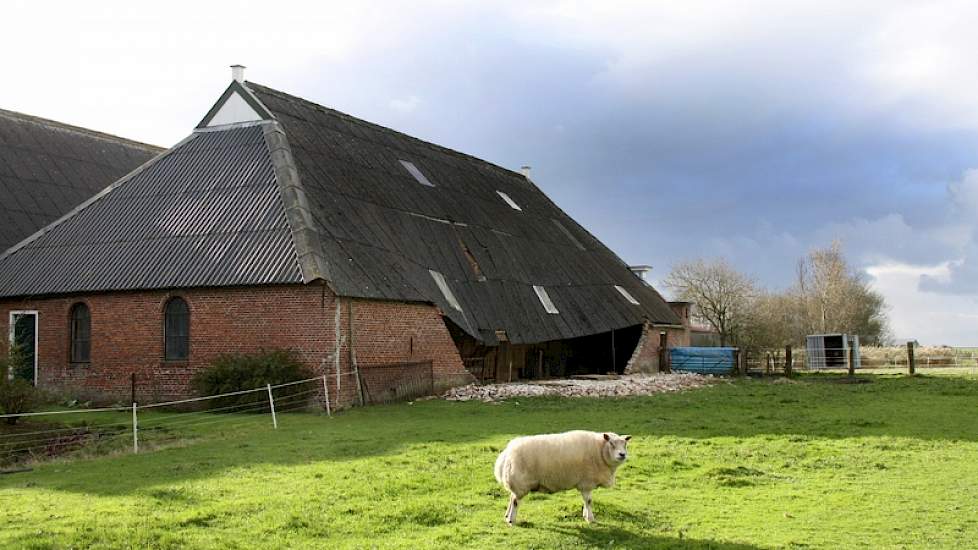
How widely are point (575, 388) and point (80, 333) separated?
14886 millimetres

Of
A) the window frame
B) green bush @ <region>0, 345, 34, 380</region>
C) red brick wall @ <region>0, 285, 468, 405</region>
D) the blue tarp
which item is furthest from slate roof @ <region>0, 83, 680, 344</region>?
the blue tarp

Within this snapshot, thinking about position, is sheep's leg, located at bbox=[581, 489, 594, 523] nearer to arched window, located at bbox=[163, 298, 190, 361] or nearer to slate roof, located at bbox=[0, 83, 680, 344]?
slate roof, located at bbox=[0, 83, 680, 344]

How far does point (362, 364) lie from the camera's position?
24.2 m

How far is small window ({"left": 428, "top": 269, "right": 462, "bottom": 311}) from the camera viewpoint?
28656 mm

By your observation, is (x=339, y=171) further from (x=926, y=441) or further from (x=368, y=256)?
(x=926, y=441)

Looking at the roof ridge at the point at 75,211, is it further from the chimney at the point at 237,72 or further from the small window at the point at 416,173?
the small window at the point at 416,173

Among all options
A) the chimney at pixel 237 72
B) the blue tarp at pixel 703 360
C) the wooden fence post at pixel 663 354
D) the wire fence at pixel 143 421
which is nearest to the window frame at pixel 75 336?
the wire fence at pixel 143 421

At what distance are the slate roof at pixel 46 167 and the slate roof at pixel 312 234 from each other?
4.90 meters

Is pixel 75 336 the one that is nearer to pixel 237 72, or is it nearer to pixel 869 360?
pixel 237 72

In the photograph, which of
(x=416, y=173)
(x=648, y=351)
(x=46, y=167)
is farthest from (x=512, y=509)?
(x=46, y=167)

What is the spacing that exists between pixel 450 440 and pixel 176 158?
18.2m

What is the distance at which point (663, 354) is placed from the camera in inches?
1677

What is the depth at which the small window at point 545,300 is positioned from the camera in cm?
3447

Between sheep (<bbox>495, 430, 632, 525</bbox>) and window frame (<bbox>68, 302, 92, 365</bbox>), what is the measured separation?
19244 millimetres
